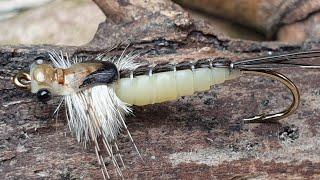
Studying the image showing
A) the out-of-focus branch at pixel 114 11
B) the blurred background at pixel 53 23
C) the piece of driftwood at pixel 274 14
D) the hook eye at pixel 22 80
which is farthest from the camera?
the blurred background at pixel 53 23

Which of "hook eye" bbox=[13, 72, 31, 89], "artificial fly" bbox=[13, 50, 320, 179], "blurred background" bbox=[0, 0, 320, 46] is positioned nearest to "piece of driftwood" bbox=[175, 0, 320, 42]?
"blurred background" bbox=[0, 0, 320, 46]

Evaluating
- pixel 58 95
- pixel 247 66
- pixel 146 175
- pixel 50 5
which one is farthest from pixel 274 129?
pixel 50 5

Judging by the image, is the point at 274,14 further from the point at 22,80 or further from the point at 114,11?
the point at 22,80

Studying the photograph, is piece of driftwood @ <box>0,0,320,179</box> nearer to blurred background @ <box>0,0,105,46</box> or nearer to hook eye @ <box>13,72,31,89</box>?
hook eye @ <box>13,72,31,89</box>

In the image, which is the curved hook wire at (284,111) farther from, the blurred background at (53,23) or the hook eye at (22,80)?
the blurred background at (53,23)

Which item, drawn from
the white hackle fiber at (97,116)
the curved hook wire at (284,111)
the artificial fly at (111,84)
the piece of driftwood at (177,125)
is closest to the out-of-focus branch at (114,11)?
the piece of driftwood at (177,125)

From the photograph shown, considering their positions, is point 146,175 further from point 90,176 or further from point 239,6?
point 239,6

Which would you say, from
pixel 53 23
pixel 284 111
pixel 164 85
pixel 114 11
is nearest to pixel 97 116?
pixel 164 85
